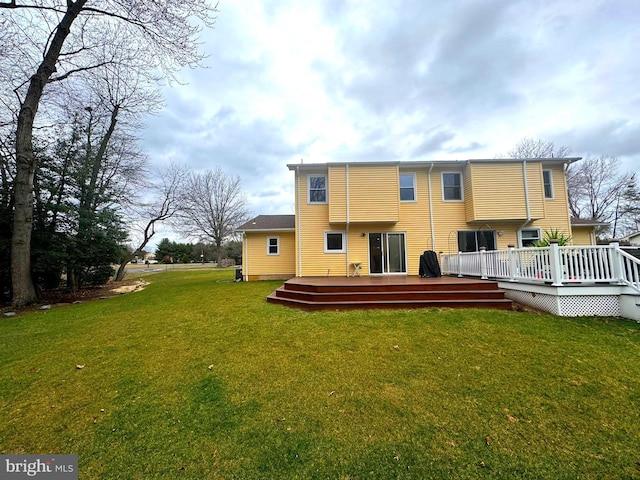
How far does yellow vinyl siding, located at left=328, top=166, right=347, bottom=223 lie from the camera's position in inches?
460

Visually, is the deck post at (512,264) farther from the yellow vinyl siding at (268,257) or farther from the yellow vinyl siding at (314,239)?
the yellow vinyl siding at (268,257)

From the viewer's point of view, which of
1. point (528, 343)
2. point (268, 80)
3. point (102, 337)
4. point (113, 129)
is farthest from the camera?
point (113, 129)

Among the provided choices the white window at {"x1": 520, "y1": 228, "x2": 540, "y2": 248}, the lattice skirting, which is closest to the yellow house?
the white window at {"x1": 520, "y1": 228, "x2": 540, "y2": 248}

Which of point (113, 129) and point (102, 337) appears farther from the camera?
point (113, 129)

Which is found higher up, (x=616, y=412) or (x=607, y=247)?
(x=607, y=247)

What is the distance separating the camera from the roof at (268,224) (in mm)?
13580

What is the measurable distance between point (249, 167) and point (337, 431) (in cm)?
2477

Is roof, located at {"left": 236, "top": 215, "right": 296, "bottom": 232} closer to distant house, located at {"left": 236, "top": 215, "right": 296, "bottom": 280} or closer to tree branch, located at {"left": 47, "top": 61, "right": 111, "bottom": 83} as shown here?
distant house, located at {"left": 236, "top": 215, "right": 296, "bottom": 280}

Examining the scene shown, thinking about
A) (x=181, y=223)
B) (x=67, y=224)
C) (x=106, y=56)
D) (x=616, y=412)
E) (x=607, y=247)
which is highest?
(x=106, y=56)

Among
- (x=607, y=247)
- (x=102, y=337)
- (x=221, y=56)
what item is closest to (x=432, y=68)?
(x=221, y=56)

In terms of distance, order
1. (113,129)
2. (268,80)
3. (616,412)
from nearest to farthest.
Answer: (616,412), (268,80), (113,129)

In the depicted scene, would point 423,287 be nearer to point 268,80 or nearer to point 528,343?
Result: point 528,343

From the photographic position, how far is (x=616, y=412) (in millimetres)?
2576

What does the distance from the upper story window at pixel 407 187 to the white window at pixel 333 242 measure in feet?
11.4
